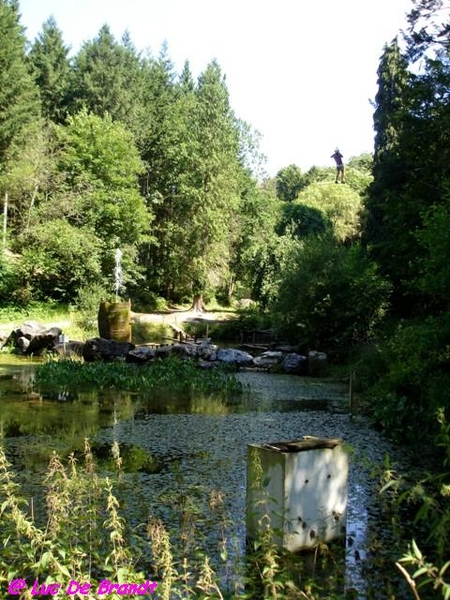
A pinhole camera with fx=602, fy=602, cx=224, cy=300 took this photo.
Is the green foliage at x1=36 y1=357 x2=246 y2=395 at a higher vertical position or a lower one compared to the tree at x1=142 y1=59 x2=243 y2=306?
lower

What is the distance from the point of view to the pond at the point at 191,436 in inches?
197

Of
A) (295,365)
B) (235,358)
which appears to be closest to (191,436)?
(295,365)

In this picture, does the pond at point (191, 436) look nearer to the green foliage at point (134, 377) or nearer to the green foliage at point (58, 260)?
the green foliage at point (134, 377)

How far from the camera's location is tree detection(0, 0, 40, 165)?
31078 millimetres

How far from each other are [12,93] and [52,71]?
1151 centimetres

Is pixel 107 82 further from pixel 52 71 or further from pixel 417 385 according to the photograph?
pixel 417 385

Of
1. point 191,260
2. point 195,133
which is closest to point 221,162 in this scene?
point 195,133

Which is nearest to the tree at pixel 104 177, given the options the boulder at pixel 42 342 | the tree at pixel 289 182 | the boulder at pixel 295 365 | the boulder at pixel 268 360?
the boulder at pixel 42 342

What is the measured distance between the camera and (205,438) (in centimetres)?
816

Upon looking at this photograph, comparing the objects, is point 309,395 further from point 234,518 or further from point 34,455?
point 234,518

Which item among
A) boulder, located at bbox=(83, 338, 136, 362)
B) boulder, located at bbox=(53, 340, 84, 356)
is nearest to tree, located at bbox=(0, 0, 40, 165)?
boulder, located at bbox=(53, 340, 84, 356)

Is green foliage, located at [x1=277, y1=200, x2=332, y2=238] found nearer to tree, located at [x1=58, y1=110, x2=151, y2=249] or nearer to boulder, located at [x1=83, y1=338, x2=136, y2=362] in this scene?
tree, located at [x1=58, y1=110, x2=151, y2=249]

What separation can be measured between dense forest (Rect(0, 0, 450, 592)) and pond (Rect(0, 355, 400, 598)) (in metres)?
1.32

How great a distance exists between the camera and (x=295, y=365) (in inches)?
691
